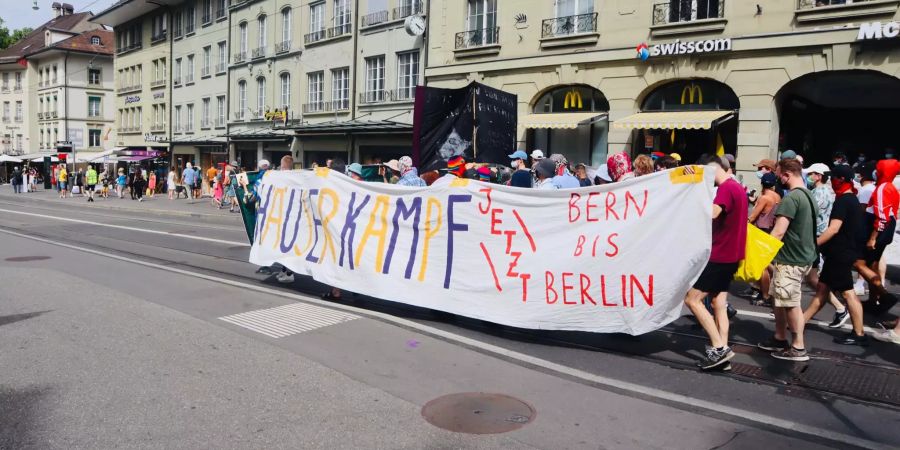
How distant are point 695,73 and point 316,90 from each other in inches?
721

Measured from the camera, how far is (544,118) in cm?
2130

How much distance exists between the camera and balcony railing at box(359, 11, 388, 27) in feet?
88.8

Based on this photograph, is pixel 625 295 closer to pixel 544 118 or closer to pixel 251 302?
pixel 251 302

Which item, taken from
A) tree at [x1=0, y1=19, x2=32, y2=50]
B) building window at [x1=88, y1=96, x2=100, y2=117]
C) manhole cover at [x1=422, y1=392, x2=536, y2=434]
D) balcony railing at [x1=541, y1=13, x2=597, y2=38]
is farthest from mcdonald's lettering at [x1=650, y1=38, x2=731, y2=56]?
tree at [x1=0, y1=19, x2=32, y2=50]

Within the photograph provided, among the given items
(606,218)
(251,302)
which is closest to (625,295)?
(606,218)

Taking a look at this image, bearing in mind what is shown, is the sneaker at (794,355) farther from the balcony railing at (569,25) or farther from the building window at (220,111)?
the building window at (220,111)

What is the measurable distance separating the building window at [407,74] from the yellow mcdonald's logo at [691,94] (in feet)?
34.3

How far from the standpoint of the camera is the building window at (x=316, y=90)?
102 ft

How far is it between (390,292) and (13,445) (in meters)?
4.00

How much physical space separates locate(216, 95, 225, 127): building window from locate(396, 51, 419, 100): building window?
54.2 ft

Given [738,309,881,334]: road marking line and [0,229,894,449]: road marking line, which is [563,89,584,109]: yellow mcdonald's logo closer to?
[738,309,881,334]: road marking line

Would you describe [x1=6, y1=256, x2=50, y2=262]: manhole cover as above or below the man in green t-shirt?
below

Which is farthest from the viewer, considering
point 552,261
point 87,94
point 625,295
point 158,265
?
point 87,94

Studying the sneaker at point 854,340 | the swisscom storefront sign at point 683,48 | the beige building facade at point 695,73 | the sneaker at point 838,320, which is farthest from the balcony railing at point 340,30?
the sneaker at point 854,340
